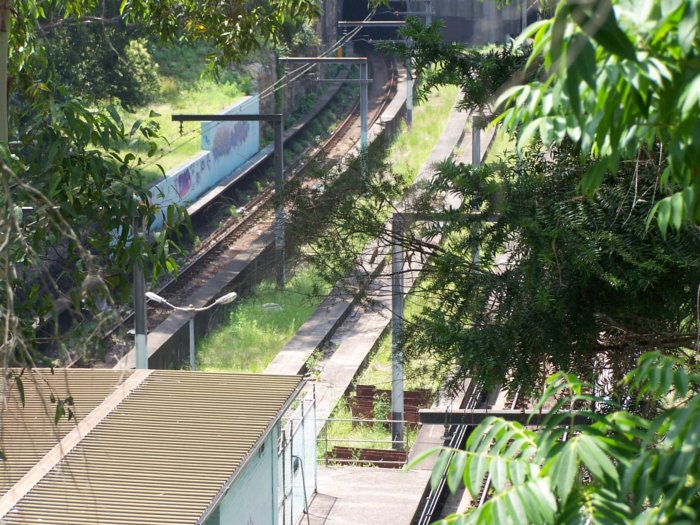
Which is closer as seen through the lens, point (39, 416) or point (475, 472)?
point (475, 472)

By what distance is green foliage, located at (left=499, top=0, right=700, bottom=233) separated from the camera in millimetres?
1847

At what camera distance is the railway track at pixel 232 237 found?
20.7 metres

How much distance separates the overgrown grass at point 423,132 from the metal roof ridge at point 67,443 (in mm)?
19591

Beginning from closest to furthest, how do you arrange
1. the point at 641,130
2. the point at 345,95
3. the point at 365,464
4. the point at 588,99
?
the point at 588,99 → the point at 641,130 → the point at 365,464 → the point at 345,95

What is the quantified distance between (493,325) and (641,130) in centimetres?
530

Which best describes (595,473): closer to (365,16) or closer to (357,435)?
(357,435)

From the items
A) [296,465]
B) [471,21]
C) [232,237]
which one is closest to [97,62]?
[232,237]

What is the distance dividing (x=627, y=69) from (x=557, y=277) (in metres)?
5.25

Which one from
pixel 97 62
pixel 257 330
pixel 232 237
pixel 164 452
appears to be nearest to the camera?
pixel 164 452

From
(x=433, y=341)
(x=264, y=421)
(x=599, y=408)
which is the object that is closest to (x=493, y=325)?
(x=433, y=341)

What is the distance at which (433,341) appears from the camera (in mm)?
7949

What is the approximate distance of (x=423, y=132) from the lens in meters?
33.5

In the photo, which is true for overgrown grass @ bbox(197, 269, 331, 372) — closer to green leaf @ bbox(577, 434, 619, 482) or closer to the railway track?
the railway track

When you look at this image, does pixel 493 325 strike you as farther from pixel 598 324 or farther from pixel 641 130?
pixel 641 130
